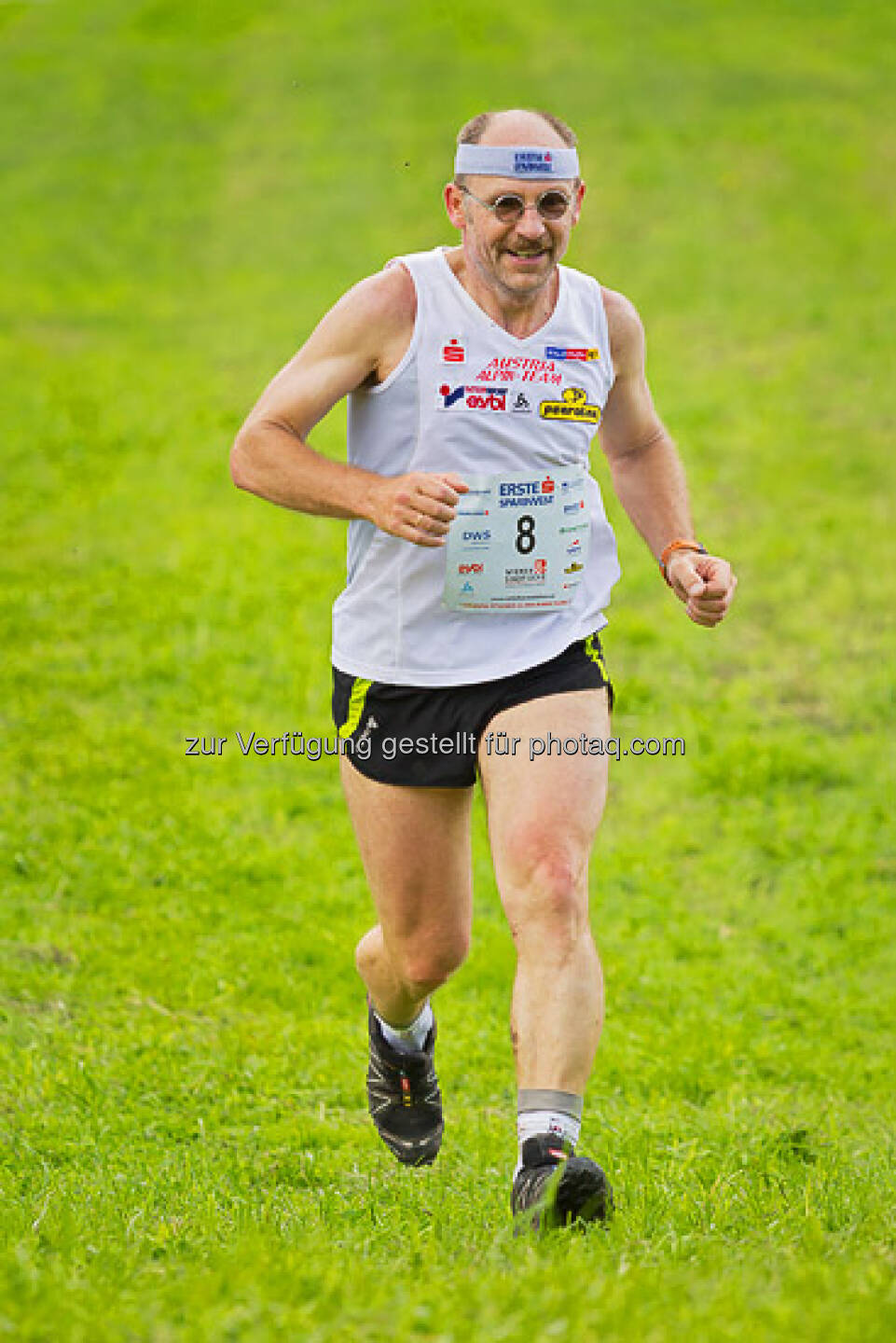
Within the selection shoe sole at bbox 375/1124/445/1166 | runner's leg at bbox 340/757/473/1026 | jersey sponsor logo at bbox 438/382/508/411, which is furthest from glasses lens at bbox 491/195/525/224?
shoe sole at bbox 375/1124/445/1166

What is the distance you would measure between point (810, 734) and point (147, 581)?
4.56 meters

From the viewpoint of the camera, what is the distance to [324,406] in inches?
183

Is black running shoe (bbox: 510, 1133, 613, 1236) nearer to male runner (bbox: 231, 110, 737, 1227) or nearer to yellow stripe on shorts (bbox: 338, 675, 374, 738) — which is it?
male runner (bbox: 231, 110, 737, 1227)

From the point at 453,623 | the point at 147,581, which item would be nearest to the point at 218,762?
the point at 147,581

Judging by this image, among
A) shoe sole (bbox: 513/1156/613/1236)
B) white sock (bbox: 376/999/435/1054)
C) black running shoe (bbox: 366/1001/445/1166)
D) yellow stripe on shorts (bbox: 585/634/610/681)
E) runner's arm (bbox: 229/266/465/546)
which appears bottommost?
black running shoe (bbox: 366/1001/445/1166)

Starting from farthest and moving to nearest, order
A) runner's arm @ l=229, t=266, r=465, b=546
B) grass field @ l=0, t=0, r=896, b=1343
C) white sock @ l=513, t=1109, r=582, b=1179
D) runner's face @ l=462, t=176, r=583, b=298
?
runner's face @ l=462, t=176, r=583, b=298 < runner's arm @ l=229, t=266, r=465, b=546 < white sock @ l=513, t=1109, r=582, b=1179 < grass field @ l=0, t=0, r=896, b=1343

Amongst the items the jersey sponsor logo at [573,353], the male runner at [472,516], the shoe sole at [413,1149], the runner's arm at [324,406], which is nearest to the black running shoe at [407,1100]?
the shoe sole at [413,1149]

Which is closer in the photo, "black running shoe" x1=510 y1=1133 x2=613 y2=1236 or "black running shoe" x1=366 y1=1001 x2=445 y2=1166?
"black running shoe" x1=510 y1=1133 x2=613 y2=1236

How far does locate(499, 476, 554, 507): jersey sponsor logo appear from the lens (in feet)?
15.6

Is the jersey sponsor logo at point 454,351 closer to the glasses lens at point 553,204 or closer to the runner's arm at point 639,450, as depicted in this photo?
the glasses lens at point 553,204

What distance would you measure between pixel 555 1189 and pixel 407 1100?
5.92ft

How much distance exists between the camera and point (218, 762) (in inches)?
385

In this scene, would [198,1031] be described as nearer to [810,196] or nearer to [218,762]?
[218,762]

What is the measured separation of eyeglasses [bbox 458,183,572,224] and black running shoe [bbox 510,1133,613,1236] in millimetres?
2168
